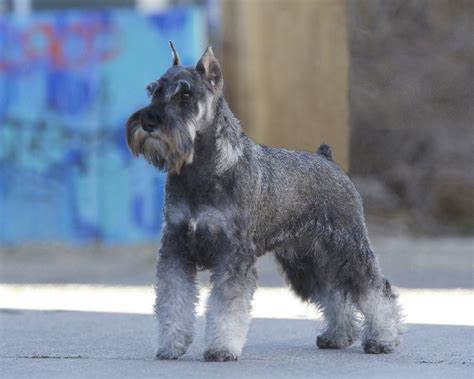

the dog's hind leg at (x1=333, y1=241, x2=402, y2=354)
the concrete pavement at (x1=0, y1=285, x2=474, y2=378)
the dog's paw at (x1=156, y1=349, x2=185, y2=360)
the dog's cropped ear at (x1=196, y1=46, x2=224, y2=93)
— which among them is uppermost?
the dog's cropped ear at (x1=196, y1=46, x2=224, y2=93)

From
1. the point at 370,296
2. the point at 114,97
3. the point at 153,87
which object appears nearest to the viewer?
the point at 153,87

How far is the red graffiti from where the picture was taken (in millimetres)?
15805

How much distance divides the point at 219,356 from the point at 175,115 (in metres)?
1.47

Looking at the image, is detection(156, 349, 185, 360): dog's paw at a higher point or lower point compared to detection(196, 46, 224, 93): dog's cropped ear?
lower

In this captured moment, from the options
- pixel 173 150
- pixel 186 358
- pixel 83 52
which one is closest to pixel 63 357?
pixel 186 358

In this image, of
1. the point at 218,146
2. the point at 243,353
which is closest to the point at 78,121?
the point at 243,353

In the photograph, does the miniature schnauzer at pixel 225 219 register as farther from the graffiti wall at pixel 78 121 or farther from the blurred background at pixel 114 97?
the graffiti wall at pixel 78 121

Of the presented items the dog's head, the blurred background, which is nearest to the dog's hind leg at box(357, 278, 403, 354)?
the dog's head

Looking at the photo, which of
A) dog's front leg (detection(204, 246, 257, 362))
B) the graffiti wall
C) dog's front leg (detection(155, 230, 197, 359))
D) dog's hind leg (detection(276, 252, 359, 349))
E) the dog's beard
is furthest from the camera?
the graffiti wall

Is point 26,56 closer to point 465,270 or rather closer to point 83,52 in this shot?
point 83,52

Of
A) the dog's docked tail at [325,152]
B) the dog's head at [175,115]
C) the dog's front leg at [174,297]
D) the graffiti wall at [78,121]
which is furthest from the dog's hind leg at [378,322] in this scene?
the graffiti wall at [78,121]

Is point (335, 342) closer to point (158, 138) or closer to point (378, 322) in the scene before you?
point (378, 322)

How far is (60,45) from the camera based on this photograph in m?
15.9

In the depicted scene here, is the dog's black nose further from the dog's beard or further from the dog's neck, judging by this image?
the dog's neck
